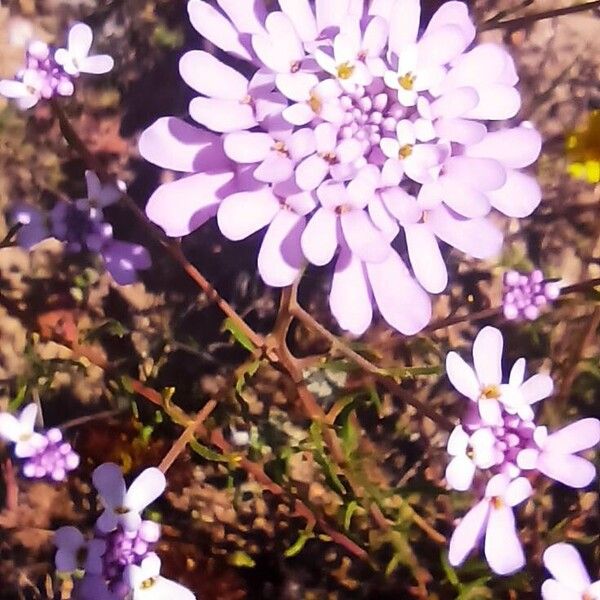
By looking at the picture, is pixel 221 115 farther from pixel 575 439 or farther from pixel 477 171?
pixel 575 439

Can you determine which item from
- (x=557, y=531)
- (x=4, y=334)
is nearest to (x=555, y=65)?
(x=557, y=531)

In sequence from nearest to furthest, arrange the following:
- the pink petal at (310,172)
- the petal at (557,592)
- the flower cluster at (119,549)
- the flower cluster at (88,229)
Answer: the pink petal at (310,172) → the flower cluster at (119,549) → the petal at (557,592) → the flower cluster at (88,229)

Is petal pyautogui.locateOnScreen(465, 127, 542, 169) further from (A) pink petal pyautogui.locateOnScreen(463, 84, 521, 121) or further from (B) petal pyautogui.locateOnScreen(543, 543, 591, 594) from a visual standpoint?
(B) petal pyautogui.locateOnScreen(543, 543, 591, 594)

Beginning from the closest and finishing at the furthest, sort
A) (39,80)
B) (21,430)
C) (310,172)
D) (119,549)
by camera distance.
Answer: (310,172) → (119,549) → (39,80) → (21,430)

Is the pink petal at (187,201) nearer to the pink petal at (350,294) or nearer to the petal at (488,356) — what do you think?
the pink petal at (350,294)

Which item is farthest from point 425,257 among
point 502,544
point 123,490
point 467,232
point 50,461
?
point 50,461

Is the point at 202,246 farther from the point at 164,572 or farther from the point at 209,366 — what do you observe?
the point at 164,572

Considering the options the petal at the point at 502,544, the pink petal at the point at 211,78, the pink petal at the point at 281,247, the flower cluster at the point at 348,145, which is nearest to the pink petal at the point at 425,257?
the flower cluster at the point at 348,145
